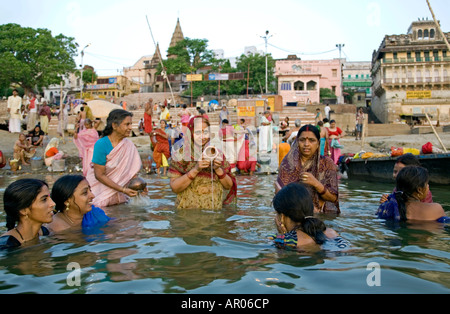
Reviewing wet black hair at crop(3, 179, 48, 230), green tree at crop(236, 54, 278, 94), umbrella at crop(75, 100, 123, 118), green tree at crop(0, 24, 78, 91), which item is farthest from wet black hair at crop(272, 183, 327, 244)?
green tree at crop(236, 54, 278, 94)

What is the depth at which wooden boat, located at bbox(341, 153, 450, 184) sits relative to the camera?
8672mm

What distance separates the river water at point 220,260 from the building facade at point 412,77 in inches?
1732

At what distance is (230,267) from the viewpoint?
10.5 ft

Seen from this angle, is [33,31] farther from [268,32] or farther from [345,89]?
[345,89]

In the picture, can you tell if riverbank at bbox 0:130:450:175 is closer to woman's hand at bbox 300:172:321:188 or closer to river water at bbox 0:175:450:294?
river water at bbox 0:175:450:294

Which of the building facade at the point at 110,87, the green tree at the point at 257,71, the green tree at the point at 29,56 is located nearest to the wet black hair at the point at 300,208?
the green tree at the point at 29,56

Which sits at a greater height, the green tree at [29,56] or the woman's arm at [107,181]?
the green tree at [29,56]

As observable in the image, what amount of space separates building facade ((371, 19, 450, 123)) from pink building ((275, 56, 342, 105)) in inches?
332

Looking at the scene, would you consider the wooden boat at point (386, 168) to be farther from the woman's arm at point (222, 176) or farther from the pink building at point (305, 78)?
the pink building at point (305, 78)

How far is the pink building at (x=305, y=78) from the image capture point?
53.0 m

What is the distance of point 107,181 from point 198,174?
124 cm

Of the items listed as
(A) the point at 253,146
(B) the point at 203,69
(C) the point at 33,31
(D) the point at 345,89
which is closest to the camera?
(A) the point at 253,146
